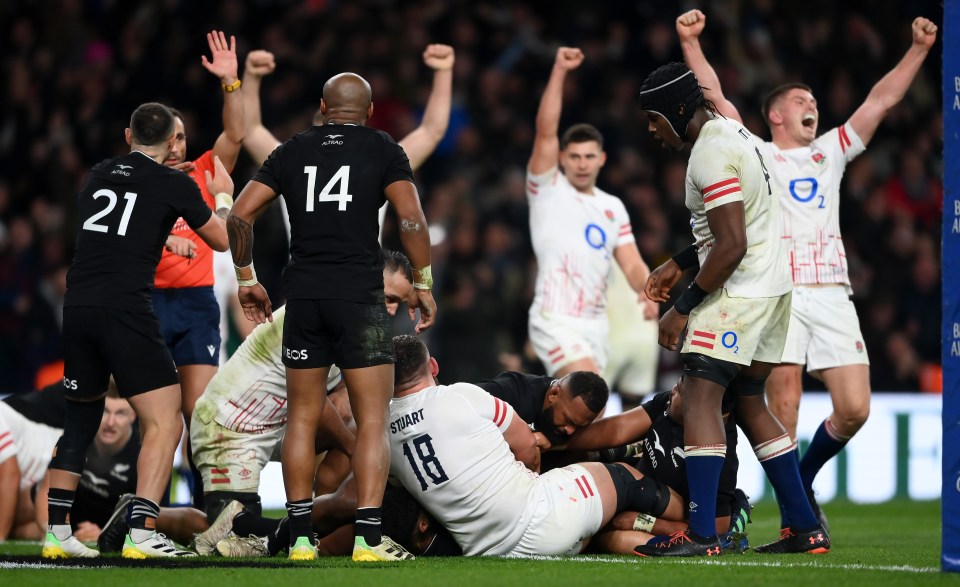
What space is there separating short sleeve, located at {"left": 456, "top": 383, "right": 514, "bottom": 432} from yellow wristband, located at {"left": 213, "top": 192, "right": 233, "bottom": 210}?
1815 mm

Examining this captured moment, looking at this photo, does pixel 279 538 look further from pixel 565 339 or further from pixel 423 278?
pixel 565 339

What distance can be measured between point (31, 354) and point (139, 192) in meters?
6.77

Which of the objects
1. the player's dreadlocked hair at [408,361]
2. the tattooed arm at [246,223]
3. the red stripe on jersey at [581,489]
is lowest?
the red stripe on jersey at [581,489]

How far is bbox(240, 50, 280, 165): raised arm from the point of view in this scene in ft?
29.2

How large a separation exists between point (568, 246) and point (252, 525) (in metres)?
3.76

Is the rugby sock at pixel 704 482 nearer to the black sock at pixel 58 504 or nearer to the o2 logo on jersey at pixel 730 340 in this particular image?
the o2 logo on jersey at pixel 730 340

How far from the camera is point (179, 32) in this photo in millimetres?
15234

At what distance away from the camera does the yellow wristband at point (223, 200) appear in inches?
284

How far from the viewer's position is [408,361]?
6.48 meters

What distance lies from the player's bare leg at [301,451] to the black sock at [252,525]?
618 mm

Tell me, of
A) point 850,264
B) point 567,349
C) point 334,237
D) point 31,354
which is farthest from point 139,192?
point 850,264

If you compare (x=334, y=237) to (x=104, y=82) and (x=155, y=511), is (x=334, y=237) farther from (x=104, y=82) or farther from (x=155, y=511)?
(x=104, y=82)

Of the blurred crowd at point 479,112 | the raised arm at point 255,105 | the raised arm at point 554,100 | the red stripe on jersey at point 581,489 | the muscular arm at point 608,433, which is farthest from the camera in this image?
the blurred crowd at point 479,112

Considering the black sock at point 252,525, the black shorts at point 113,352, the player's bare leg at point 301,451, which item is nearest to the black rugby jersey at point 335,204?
the player's bare leg at point 301,451
